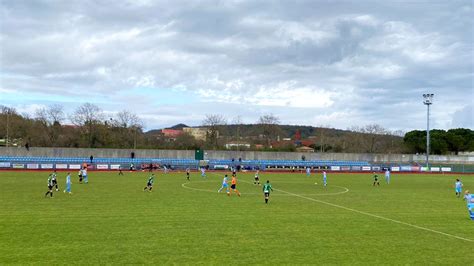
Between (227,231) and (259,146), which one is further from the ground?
(259,146)

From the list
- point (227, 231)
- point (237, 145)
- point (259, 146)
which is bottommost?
point (227, 231)

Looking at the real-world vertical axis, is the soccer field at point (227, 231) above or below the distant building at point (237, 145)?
below

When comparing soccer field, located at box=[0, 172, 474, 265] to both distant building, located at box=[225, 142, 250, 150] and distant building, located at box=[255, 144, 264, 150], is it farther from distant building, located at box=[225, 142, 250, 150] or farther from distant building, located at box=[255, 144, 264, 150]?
distant building, located at box=[225, 142, 250, 150]

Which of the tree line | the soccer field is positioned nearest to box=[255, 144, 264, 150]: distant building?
the tree line

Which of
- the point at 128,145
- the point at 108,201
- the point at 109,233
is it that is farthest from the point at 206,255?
the point at 128,145

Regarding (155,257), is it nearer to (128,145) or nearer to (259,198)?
(259,198)

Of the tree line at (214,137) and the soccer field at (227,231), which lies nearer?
the soccer field at (227,231)

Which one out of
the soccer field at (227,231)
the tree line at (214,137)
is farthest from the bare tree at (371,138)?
the soccer field at (227,231)

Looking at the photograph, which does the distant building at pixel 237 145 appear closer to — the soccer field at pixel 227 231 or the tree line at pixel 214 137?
the tree line at pixel 214 137

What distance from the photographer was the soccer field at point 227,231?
1387cm

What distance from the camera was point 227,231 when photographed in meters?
18.0

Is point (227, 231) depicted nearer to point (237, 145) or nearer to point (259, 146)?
point (237, 145)

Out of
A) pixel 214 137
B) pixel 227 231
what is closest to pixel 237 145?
pixel 214 137

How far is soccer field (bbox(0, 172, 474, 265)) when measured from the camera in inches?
546
